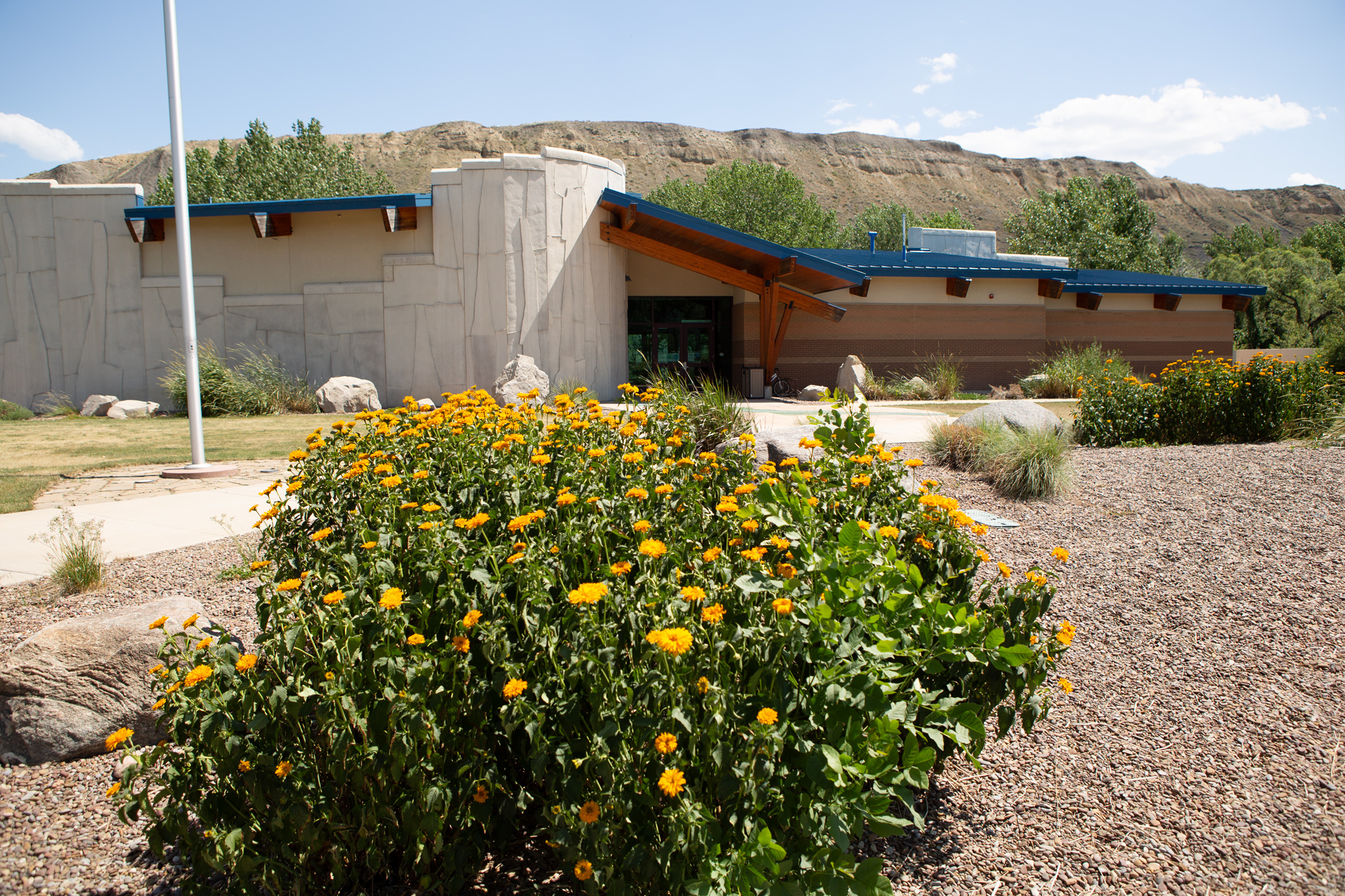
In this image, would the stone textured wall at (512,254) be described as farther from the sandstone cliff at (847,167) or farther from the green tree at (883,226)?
the sandstone cliff at (847,167)

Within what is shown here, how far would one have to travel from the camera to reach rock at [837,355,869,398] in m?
20.8

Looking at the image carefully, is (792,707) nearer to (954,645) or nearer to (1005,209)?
(954,645)

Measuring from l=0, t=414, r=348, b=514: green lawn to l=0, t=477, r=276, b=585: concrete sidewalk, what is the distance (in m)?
0.81

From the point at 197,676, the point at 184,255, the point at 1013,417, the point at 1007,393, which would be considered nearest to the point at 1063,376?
the point at 1007,393

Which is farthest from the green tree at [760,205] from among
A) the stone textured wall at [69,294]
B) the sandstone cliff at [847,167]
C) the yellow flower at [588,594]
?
the sandstone cliff at [847,167]

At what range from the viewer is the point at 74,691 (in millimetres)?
3209

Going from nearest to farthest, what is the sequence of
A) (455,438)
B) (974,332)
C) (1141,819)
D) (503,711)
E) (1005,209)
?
(503,711) < (1141,819) < (455,438) < (974,332) < (1005,209)

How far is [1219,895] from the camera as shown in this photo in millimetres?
2477

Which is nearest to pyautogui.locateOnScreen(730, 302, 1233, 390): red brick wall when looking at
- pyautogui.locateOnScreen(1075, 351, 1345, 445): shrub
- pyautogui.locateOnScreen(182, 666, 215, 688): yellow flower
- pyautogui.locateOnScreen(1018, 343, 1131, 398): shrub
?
pyautogui.locateOnScreen(1018, 343, 1131, 398): shrub

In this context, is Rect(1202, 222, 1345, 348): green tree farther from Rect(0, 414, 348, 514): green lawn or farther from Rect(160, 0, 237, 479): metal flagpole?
Rect(160, 0, 237, 479): metal flagpole

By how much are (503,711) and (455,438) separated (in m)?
1.99

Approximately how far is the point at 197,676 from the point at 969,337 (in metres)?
25.0

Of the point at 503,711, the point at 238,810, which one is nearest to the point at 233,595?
the point at 238,810

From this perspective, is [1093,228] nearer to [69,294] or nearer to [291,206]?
[291,206]
